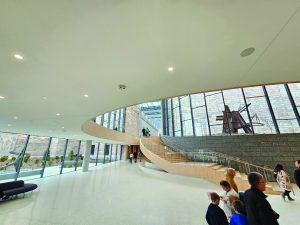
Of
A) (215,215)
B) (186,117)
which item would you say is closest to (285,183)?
(215,215)

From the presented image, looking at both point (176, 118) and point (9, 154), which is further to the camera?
point (176, 118)

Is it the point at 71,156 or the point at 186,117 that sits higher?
the point at 186,117

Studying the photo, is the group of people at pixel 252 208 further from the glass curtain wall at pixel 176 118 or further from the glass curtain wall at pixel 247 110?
the glass curtain wall at pixel 176 118

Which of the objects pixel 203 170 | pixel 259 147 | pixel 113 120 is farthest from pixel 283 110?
pixel 113 120

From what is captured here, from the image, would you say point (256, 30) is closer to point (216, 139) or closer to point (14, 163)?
point (216, 139)

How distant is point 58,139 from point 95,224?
10.4 m

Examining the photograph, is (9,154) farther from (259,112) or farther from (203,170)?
(259,112)

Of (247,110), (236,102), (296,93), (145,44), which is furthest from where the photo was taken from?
(236,102)

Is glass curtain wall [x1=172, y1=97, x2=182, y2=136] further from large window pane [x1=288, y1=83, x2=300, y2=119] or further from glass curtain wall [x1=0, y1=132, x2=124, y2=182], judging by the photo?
glass curtain wall [x1=0, y1=132, x2=124, y2=182]

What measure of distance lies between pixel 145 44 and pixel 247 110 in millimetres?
11261

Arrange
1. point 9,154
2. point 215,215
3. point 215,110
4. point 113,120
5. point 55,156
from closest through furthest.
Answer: point 215,215, point 9,154, point 55,156, point 215,110, point 113,120

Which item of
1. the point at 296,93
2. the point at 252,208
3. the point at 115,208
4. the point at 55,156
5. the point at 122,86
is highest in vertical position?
the point at 296,93

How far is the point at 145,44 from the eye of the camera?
6.12 feet

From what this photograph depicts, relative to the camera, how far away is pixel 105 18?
152cm
